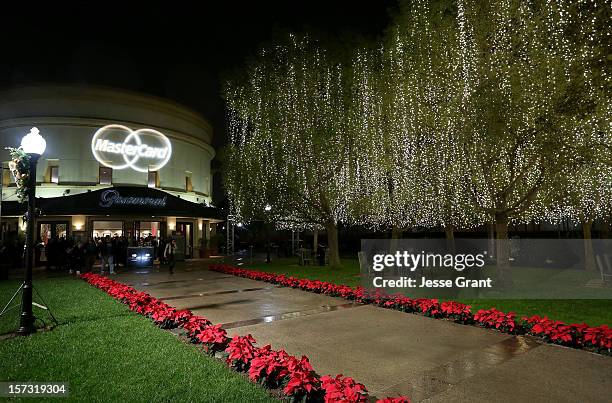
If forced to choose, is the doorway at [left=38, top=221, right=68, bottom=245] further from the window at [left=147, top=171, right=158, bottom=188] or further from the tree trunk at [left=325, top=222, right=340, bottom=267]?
the tree trunk at [left=325, top=222, right=340, bottom=267]

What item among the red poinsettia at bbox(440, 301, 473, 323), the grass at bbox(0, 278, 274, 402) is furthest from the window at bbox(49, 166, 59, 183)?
the red poinsettia at bbox(440, 301, 473, 323)

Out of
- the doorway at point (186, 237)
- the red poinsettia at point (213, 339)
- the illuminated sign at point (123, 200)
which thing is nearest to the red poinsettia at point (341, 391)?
the red poinsettia at point (213, 339)

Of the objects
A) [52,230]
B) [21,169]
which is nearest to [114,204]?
[52,230]

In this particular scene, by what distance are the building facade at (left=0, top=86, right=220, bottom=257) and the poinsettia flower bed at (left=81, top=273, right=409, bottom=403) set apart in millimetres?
19103

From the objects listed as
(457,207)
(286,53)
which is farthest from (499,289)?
(286,53)

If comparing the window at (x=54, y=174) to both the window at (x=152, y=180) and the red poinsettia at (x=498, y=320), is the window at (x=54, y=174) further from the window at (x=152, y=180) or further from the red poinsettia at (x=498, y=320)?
the red poinsettia at (x=498, y=320)

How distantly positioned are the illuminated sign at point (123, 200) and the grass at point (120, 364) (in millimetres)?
16875

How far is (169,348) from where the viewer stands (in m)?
6.53

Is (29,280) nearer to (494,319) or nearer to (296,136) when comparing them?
(494,319)

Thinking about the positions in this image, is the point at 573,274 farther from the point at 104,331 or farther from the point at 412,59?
Result: the point at 104,331

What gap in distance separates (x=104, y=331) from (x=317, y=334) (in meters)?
4.15

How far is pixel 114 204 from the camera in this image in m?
24.7

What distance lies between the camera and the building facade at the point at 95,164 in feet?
81.7

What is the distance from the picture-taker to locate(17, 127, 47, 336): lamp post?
7695 millimetres
